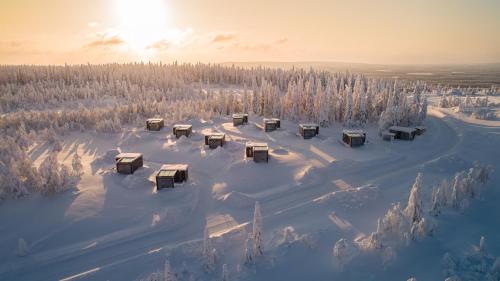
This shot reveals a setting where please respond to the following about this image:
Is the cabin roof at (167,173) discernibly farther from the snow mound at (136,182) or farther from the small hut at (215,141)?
the small hut at (215,141)

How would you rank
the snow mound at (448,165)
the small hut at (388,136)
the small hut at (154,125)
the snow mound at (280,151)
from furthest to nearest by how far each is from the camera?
the small hut at (154,125) < the small hut at (388,136) < the snow mound at (280,151) < the snow mound at (448,165)

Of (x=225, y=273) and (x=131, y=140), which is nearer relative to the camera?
(x=225, y=273)

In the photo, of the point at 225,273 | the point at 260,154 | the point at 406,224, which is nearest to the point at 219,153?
the point at 260,154

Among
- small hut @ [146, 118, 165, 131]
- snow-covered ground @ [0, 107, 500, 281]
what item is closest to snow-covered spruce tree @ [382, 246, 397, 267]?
snow-covered ground @ [0, 107, 500, 281]

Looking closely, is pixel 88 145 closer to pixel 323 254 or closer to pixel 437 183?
pixel 323 254

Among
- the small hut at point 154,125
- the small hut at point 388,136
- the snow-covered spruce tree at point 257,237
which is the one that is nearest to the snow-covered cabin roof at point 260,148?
the snow-covered spruce tree at point 257,237

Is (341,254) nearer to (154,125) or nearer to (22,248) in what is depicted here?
(22,248)
